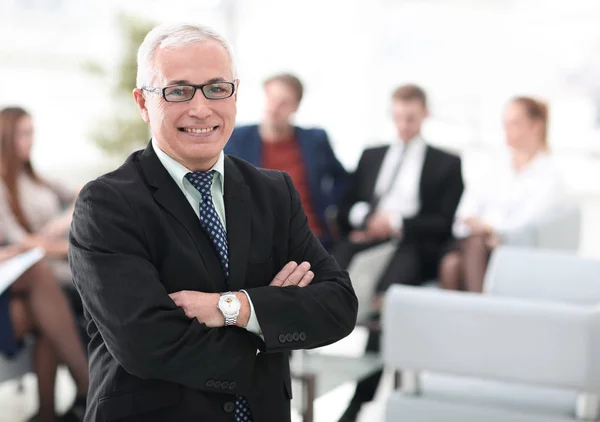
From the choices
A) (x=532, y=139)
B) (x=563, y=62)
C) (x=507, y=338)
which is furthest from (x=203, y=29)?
(x=563, y=62)

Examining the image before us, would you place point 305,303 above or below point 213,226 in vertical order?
below

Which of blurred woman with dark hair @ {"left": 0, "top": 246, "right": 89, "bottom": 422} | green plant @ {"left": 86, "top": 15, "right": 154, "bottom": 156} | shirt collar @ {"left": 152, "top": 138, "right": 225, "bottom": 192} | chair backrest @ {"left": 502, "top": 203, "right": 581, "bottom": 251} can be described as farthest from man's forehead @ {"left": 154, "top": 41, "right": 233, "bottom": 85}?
green plant @ {"left": 86, "top": 15, "right": 154, "bottom": 156}

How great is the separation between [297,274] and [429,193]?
10.1ft

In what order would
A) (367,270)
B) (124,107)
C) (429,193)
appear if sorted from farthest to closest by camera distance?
(124,107) < (429,193) < (367,270)

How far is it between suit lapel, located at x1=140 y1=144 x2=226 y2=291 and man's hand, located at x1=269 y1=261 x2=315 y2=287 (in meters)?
0.14

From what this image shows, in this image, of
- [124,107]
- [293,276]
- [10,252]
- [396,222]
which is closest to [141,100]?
[293,276]

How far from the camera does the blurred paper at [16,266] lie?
3.26 meters

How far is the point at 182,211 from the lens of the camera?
1.64 meters

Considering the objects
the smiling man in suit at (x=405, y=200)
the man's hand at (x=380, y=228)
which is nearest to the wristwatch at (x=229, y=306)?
the smiling man in suit at (x=405, y=200)

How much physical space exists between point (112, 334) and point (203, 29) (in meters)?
0.65

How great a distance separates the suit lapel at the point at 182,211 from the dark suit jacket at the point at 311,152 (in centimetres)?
279

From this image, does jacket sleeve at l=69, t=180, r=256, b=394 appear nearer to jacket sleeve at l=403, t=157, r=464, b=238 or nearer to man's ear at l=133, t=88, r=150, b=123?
man's ear at l=133, t=88, r=150, b=123

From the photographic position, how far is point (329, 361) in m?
4.10

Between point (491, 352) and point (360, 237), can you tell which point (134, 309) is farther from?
point (360, 237)
